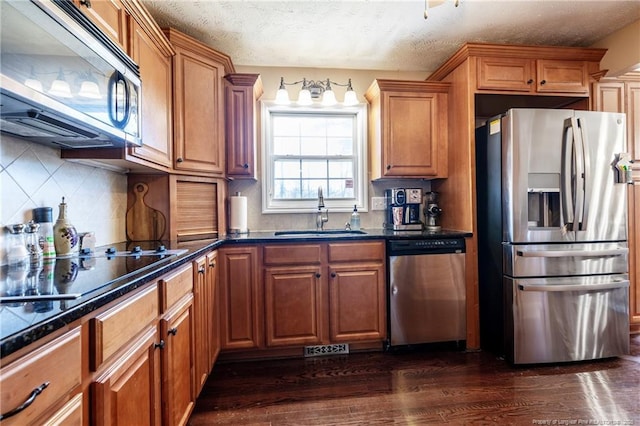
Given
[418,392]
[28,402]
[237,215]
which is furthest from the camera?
[237,215]

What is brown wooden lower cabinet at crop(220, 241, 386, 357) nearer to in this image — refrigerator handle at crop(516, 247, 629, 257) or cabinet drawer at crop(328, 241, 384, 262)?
cabinet drawer at crop(328, 241, 384, 262)

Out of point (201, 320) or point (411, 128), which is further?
point (411, 128)

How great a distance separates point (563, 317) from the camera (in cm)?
215

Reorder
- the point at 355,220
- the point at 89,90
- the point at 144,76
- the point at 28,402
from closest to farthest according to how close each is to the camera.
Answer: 1. the point at 28,402
2. the point at 89,90
3. the point at 144,76
4. the point at 355,220

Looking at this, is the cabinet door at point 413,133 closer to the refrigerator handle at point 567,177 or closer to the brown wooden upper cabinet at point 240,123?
the refrigerator handle at point 567,177

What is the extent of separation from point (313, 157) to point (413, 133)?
0.95 m

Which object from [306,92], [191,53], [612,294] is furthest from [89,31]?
[612,294]

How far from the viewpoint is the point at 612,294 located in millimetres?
2189

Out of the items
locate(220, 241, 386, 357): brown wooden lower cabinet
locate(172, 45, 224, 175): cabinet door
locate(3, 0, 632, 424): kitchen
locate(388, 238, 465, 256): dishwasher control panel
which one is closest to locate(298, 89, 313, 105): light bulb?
locate(3, 0, 632, 424): kitchen

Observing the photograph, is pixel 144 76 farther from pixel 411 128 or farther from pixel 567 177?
pixel 567 177

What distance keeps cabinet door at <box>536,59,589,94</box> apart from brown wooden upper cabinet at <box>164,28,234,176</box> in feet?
8.12

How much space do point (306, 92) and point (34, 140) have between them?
1920mm

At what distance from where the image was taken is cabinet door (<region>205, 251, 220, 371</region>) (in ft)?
6.33

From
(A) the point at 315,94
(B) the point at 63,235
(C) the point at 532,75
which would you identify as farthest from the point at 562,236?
(B) the point at 63,235
